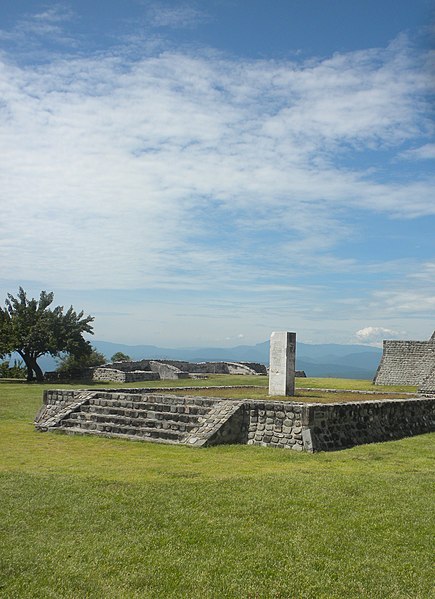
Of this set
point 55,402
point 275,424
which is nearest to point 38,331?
point 55,402

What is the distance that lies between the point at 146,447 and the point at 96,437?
2172mm

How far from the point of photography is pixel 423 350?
37.3 m

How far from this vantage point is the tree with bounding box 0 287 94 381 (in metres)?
38.0

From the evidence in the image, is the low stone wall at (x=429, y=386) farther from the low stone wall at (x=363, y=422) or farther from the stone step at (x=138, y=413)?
the stone step at (x=138, y=413)

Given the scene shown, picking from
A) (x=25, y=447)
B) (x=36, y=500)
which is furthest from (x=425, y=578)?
(x=25, y=447)

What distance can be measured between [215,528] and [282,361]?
11814 mm

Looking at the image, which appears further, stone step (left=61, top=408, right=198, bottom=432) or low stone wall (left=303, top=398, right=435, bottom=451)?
stone step (left=61, top=408, right=198, bottom=432)

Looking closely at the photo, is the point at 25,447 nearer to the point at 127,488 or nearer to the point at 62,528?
the point at 127,488

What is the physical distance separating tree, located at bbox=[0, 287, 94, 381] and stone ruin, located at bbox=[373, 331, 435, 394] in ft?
64.4

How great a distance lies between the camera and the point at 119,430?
15.5 metres

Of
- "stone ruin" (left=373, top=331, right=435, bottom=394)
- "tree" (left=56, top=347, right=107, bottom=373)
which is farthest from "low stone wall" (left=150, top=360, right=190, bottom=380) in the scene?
"stone ruin" (left=373, top=331, right=435, bottom=394)

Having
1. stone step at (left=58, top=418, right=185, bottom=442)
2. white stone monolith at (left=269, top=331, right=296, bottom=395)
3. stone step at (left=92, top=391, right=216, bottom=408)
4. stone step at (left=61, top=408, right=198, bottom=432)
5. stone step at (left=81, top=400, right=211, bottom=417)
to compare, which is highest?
white stone monolith at (left=269, top=331, right=296, bottom=395)

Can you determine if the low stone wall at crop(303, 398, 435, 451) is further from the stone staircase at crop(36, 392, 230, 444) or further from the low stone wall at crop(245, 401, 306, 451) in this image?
the stone staircase at crop(36, 392, 230, 444)

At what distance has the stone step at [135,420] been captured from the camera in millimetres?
14853
